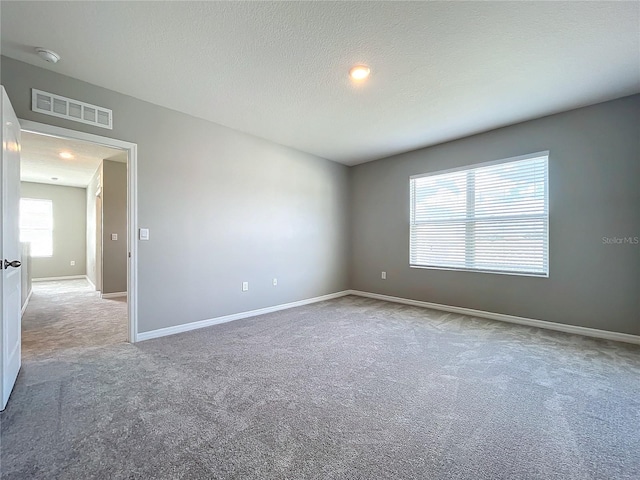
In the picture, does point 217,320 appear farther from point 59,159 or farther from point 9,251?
point 59,159

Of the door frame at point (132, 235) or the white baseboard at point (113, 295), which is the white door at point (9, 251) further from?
the white baseboard at point (113, 295)

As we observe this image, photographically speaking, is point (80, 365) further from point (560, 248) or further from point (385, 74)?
point (560, 248)

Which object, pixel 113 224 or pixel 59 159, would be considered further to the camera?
pixel 113 224

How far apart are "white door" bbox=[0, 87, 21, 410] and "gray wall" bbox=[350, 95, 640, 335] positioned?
4.92 metres

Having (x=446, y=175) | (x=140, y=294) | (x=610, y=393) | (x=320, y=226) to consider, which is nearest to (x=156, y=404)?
(x=140, y=294)

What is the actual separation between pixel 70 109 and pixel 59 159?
12.3 feet

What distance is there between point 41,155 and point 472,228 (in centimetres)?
755

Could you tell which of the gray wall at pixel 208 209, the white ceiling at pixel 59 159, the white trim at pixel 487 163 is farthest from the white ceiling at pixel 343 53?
the white ceiling at pixel 59 159

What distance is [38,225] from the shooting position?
7.63 m

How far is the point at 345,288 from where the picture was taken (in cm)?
585

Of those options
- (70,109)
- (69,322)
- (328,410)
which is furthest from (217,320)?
(70,109)

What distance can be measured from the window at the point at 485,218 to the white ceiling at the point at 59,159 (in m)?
4.89

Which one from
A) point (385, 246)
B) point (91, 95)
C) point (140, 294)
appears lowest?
point (140, 294)

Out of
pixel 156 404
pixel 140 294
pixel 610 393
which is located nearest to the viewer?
pixel 156 404
